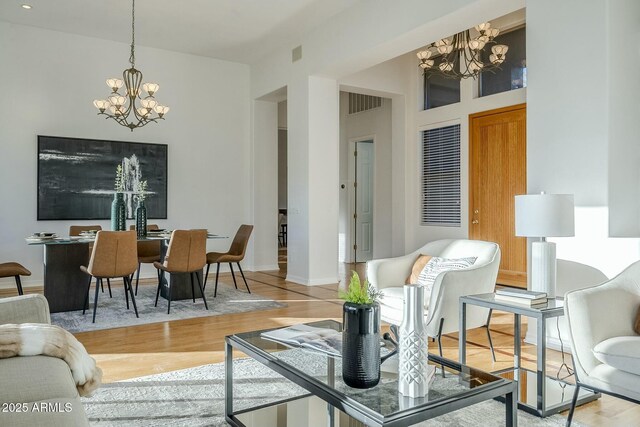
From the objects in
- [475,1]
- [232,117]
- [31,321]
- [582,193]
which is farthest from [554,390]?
[232,117]

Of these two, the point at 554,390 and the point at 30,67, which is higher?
the point at 30,67

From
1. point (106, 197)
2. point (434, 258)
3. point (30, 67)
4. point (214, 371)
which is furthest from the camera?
point (106, 197)

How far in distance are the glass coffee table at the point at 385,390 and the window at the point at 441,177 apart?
5.55 metres

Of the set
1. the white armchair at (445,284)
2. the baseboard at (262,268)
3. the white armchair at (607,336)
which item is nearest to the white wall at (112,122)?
the baseboard at (262,268)

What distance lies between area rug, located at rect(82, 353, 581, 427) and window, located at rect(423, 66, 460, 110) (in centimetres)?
547

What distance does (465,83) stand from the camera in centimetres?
693

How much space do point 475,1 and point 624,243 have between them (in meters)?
2.34

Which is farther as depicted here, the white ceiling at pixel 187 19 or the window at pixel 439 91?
the window at pixel 439 91

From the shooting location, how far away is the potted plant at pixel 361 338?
5.43ft

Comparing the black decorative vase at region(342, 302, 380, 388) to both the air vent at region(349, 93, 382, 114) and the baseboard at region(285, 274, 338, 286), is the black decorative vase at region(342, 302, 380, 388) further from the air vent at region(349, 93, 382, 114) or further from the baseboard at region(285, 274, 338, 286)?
the air vent at region(349, 93, 382, 114)

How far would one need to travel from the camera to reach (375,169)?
28.8 feet

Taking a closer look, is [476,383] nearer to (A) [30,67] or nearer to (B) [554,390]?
(B) [554,390]

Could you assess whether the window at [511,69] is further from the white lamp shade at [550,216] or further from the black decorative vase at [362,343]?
the black decorative vase at [362,343]

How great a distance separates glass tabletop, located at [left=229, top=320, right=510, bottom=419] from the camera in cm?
153
